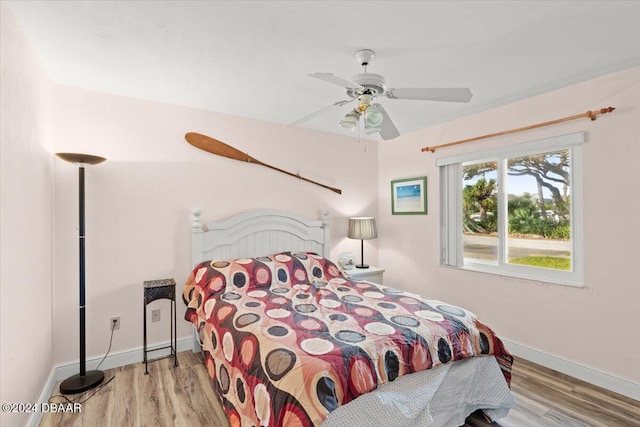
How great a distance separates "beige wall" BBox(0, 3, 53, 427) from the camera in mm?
1527

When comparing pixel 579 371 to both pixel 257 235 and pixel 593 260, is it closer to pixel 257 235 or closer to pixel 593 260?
pixel 593 260

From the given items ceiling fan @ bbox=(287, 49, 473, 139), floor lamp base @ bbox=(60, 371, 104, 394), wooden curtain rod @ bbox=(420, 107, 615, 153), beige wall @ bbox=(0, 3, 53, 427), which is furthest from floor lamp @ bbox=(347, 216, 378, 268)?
beige wall @ bbox=(0, 3, 53, 427)

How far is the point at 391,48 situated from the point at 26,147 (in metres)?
2.26

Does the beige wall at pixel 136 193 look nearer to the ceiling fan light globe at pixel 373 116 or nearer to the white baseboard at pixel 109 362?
the white baseboard at pixel 109 362

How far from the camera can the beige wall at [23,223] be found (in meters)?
1.53

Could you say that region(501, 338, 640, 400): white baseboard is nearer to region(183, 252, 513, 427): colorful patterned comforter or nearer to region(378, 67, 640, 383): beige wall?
region(378, 67, 640, 383): beige wall

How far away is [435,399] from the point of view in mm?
1766

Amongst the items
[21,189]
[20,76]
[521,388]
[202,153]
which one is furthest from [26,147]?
[521,388]

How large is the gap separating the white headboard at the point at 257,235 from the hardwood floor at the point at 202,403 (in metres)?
1.02

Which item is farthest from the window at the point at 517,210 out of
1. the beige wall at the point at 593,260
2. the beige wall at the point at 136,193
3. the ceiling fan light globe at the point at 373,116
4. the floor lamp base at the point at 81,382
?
the floor lamp base at the point at 81,382

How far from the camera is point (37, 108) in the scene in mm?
2084

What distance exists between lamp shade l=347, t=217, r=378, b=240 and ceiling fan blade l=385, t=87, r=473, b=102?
6.66 feet

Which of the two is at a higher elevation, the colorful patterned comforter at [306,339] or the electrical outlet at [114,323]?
the colorful patterned comforter at [306,339]

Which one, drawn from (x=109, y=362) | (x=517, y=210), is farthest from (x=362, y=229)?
(x=109, y=362)
